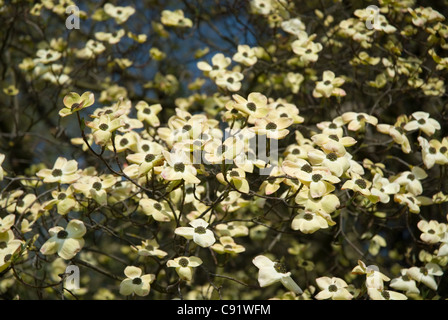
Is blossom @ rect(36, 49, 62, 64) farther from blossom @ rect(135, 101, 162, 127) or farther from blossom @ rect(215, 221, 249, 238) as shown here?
blossom @ rect(215, 221, 249, 238)

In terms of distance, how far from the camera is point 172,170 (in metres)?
1.46

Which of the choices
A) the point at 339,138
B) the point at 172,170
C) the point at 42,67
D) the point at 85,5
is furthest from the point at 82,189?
the point at 85,5

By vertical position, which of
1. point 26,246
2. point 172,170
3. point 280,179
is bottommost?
point 26,246

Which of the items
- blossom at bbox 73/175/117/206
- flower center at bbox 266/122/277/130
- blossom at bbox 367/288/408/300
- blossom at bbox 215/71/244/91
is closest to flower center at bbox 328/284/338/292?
blossom at bbox 367/288/408/300

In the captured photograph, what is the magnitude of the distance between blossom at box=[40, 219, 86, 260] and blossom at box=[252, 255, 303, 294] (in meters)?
0.58

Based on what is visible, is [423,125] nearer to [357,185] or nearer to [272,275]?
[357,185]

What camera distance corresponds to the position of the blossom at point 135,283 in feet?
5.19

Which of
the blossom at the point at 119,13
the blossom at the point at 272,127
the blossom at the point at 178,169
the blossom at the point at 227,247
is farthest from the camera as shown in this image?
the blossom at the point at 119,13

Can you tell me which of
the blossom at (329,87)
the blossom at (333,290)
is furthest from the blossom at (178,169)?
the blossom at (329,87)

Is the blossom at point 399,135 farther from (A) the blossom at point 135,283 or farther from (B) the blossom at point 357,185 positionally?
(A) the blossom at point 135,283

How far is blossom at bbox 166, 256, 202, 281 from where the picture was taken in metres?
1.53

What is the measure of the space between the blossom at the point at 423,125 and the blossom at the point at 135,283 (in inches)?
45.4

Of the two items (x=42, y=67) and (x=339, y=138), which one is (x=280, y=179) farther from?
(x=42, y=67)
